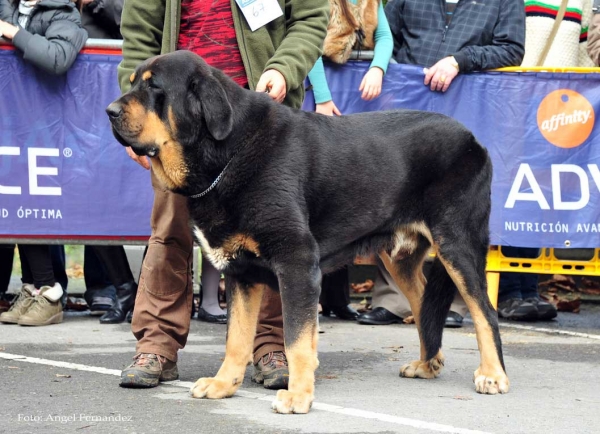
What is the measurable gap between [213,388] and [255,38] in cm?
171

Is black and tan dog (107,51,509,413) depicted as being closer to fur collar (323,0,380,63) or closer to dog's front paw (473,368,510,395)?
dog's front paw (473,368,510,395)

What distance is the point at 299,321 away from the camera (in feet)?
13.5

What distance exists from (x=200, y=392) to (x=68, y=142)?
277cm

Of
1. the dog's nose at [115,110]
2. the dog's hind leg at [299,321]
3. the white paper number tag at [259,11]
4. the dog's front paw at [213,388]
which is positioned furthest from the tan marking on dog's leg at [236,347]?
the white paper number tag at [259,11]

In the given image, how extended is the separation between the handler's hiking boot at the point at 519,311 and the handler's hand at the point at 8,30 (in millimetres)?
4011

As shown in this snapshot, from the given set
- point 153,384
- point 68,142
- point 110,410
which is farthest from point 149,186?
point 110,410

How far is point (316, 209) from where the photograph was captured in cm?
439

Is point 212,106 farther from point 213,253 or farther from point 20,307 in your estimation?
point 20,307

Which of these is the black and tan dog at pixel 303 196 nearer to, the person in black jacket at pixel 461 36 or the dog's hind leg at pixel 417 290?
the dog's hind leg at pixel 417 290

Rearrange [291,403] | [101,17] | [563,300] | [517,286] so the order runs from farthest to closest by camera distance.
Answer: [563,300] → [517,286] → [101,17] → [291,403]

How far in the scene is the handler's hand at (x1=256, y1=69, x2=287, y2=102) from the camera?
4.64m

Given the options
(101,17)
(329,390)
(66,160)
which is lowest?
(329,390)

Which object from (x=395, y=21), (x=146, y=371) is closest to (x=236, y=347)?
Answer: (x=146, y=371)

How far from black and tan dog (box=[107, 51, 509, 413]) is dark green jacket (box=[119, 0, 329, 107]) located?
386 mm
